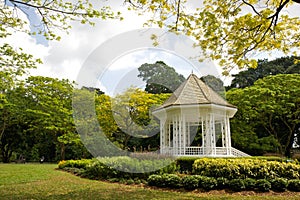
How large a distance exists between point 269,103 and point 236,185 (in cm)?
1502

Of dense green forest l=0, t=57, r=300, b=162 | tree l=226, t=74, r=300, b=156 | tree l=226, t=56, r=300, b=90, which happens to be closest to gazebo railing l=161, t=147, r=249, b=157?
dense green forest l=0, t=57, r=300, b=162

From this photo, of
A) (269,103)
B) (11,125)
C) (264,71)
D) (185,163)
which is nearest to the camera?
(185,163)

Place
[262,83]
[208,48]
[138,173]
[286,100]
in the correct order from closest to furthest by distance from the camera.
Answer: [208,48] < [138,173] < [286,100] < [262,83]

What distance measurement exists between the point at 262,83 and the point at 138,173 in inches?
651

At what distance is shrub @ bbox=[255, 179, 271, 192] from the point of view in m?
7.56

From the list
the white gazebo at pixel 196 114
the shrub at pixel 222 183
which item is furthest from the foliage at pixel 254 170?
the white gazebo at pixel 196 114

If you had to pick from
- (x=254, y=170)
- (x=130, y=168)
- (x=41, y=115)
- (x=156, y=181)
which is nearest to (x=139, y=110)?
(x=41, y=115)

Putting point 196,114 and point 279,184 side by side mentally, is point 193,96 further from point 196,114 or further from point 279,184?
point 279,184

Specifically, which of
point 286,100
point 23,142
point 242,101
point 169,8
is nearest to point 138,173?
point 169,8

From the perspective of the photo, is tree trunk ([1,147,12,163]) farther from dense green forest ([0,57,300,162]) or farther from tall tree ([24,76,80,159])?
tall tree ([24,76,80,159])

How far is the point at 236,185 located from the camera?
7.68 m

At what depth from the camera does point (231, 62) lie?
6922 mm

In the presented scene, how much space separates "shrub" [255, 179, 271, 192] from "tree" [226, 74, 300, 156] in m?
14.1

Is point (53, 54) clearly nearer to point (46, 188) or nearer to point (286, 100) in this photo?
point (46, 188)
